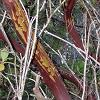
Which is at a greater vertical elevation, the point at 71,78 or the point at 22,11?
the point at 22,11

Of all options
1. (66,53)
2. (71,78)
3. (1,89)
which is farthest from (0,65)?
(66,53)

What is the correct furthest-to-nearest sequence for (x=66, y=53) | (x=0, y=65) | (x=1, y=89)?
1. (x=66, y=53)
2. (x=1, y=89)
3. (x=0, y=65)

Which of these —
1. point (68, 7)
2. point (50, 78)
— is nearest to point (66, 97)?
point (50, 78)

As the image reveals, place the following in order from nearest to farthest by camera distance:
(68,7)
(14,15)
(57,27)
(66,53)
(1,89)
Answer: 1. (14,15)
2. (68,7)
3. (1,89)
4. (57,27)
5. (66,53)

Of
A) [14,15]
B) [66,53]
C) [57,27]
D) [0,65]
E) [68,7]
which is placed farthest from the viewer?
[66,53]

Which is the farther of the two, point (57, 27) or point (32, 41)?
point (57, 27)

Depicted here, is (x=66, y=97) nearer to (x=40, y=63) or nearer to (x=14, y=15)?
(x=40, y=63)

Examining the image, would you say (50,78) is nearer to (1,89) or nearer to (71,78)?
(71,78)

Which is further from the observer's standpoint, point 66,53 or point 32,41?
point 66,53

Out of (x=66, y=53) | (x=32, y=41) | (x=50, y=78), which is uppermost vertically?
(x=32, y=41)

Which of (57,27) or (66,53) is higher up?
(57,27)
